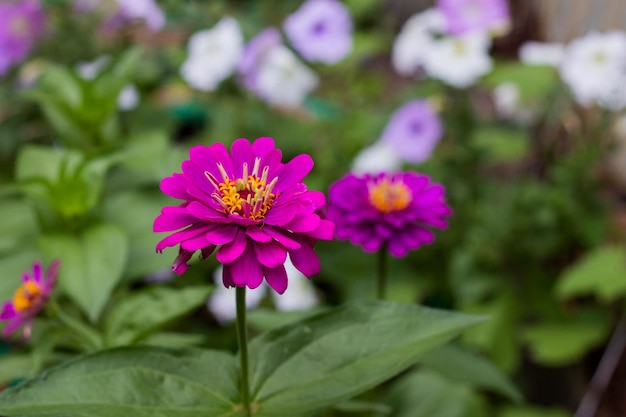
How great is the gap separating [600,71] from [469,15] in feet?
0.76

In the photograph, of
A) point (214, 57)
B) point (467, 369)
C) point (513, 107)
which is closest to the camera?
point (467, 369)

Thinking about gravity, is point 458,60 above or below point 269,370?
above

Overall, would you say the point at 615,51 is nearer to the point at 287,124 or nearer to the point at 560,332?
the point at 560,332

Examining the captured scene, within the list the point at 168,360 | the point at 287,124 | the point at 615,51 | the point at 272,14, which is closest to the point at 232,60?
the point at 287,124

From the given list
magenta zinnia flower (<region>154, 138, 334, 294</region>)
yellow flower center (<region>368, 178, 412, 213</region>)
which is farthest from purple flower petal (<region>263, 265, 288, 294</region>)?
yellow flower center (<region>368, 178, 412, 213</region>)

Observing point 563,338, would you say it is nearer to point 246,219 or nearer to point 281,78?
point 281,78

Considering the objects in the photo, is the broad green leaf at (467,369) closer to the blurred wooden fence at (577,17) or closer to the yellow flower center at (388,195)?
the yellow flower center at (388,195)

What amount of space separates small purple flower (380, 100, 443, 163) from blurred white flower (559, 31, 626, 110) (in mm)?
239

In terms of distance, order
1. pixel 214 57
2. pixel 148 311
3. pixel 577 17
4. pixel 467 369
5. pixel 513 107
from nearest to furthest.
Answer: pixel 148 311 → pixel 467 369 → pixel 214 57 → pixel 513 107 → pixel 577 17

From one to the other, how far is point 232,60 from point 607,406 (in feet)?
2.77

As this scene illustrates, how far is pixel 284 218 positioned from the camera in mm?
484

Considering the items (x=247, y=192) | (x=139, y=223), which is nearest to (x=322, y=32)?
(x=139, y=223)

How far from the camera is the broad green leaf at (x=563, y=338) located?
1228mm

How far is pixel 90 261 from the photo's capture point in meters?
0.84
